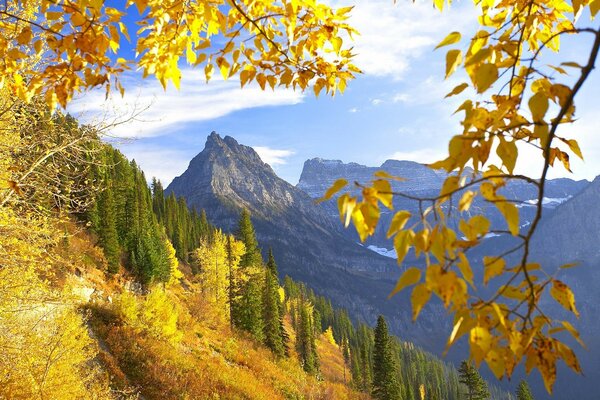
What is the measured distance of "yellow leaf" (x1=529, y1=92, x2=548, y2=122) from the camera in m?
1.34

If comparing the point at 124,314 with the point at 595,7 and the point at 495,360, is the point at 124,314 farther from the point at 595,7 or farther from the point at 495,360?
the point at 595,7

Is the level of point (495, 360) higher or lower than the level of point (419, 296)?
lower

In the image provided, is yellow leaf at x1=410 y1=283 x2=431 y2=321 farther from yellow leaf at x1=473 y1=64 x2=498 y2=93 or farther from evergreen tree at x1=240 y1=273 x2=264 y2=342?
evergreen tree at x1=240 y1=273 x2=264 y2=342

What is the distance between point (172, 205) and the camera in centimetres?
8469

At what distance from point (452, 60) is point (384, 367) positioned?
4683 cm

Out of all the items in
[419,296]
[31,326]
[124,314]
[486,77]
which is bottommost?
[124,314]

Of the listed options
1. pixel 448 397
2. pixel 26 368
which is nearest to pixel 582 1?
pixel 26 368

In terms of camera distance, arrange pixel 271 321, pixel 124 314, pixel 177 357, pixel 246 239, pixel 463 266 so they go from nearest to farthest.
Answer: pixel 463 266 → pixel 177 357 → pixel 124 314 → pixel 271 321 → pixel 246 239

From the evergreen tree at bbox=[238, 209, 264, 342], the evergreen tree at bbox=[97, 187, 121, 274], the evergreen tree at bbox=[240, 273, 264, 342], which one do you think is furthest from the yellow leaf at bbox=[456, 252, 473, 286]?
the evergreen tree at bbox=[240, 273, 264, 342]

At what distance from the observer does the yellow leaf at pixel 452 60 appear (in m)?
1.57

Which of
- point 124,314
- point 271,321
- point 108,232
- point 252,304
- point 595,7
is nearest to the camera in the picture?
A: point 595,7

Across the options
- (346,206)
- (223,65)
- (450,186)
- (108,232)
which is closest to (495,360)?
(450,186)

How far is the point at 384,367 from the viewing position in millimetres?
43969

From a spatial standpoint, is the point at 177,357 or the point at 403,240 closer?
the point at 403,240
